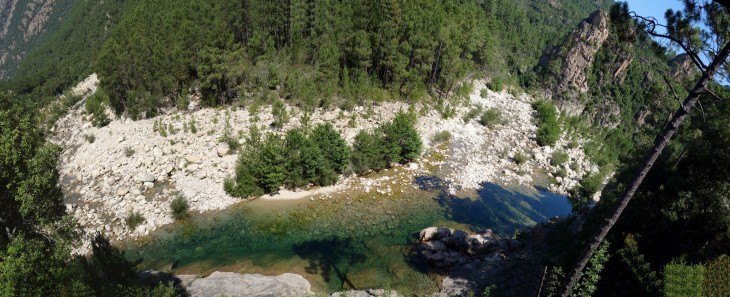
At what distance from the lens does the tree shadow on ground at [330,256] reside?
18281 mm

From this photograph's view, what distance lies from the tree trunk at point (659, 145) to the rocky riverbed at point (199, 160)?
17.8 metres

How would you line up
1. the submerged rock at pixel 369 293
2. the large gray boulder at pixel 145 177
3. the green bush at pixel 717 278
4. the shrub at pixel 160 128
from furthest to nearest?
1. the shrub at pixel 160 128
2. the large gray boulder at pixel 145 177
3. the submerged rock at pixel 369 293
4. the green bush at pixel 717 278

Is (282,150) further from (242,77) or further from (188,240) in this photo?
(242,77)

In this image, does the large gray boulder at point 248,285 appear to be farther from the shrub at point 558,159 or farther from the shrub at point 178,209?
the shrub at point 558,159

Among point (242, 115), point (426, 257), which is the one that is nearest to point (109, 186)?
point (242, 115)

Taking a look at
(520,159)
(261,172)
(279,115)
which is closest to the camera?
(261,172)

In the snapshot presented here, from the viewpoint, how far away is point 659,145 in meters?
8.73

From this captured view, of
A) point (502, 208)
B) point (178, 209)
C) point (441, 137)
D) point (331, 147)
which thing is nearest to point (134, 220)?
point (178, 209)

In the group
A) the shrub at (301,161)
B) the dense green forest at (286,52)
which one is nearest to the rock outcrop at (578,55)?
the dense green forest at (286,52)

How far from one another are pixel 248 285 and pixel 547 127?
37624mm

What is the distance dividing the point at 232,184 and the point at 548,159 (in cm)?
3103

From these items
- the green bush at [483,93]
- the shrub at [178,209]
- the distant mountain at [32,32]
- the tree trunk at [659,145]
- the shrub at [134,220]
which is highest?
the tree trunk at [659,145]

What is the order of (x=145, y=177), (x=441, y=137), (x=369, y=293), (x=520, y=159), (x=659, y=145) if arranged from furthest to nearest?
(x=441, y=137)
(x=520, y=159)
(x=145, y=177)
(x=369, y=293)
(x=659, y=145)

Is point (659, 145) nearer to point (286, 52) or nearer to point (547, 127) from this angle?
point (547, 127)
